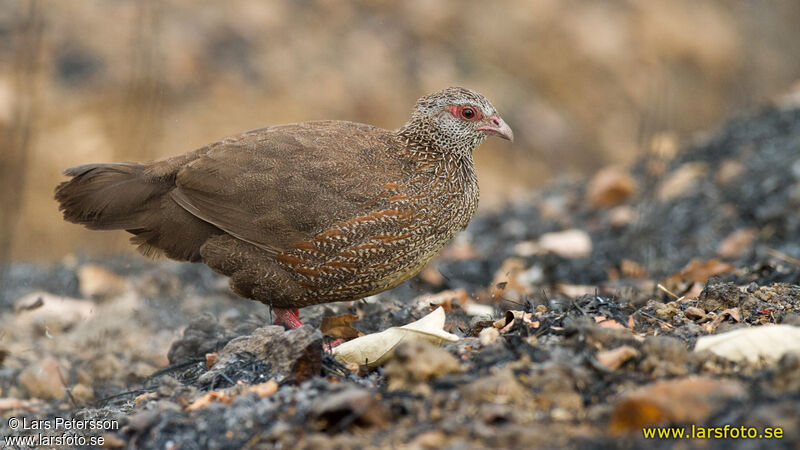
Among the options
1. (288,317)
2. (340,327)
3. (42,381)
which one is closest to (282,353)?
(340,327)

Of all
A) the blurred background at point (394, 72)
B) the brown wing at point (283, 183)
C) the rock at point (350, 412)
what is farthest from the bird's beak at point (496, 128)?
the blurred background at point (394, 72)

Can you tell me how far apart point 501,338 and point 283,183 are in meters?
1.69

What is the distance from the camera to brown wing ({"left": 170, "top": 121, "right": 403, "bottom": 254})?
474cm

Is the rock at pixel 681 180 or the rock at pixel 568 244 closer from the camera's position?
the rock at pixel 568 244

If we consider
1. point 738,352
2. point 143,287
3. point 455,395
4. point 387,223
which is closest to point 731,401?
point 738,352

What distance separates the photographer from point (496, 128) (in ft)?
16.9

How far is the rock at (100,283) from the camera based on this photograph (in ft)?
22.7

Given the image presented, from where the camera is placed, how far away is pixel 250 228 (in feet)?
15.8

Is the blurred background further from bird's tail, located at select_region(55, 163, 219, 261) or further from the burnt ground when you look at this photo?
bird's tail, located at select_region(55, 163, 219, 261)

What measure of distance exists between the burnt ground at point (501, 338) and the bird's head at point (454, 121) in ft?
3.02

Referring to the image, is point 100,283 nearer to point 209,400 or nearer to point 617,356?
point 209,400

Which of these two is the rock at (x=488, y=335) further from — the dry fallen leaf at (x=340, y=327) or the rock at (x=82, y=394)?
the rock at (x=82, y=394)

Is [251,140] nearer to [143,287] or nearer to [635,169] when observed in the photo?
[143,287]

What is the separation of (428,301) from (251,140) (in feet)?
4.92
